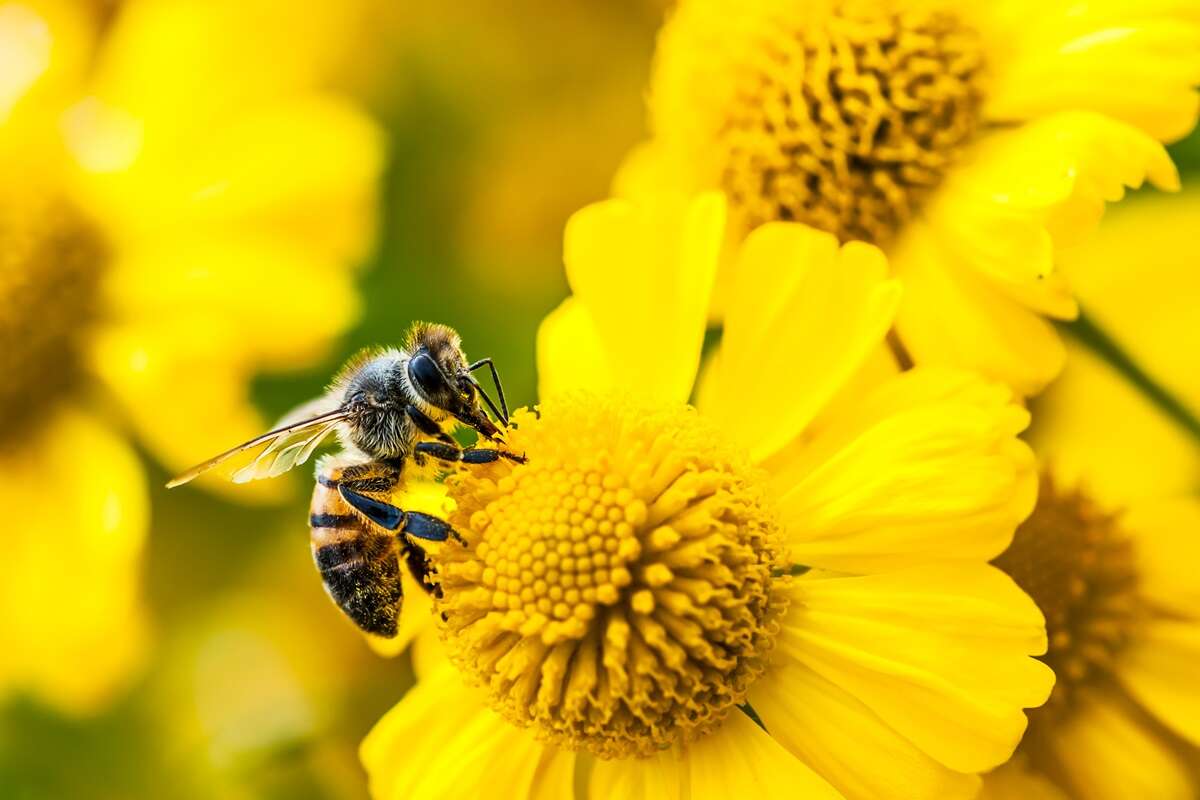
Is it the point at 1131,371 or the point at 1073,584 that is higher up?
the point at 1131,371

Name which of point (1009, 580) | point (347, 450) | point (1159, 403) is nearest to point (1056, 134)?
point (1159, 403)

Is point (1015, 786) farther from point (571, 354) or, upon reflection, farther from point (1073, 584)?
point (571, 354)

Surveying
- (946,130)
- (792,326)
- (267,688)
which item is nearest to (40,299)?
(267,688)

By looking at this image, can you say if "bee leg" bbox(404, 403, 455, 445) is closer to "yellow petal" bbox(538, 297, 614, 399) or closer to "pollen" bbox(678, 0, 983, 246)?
"yellow petal" bbox(538, 297, 614, 399)

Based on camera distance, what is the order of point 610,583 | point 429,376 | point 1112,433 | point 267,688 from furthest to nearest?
1. point 267,688
2. point 1112,433
3. point 429,376
4. point 610,583

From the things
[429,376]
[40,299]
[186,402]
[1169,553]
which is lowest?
[1169,553]

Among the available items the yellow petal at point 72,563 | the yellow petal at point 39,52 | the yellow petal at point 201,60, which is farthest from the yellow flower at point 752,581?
the yellow petal at point 39,52

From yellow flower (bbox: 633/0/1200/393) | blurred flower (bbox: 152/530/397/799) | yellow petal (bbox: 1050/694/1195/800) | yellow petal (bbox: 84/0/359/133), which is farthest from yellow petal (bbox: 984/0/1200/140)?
yellow petal (bbox: 84/0/359/133)
